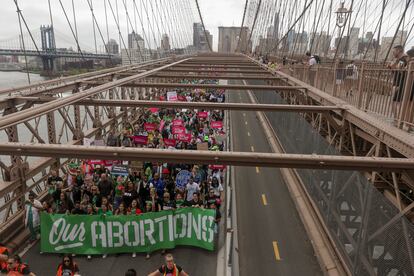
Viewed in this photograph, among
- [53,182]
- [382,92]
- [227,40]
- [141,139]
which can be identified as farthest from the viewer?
[227,40]

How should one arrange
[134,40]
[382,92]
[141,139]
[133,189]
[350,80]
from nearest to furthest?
[382,92] < [350,80] < [133,189] < [141,139] < [134,40]

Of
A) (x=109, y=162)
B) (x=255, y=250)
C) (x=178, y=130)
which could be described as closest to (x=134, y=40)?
(x=178, y=130)

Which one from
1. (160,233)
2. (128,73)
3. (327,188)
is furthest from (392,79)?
(128,73)

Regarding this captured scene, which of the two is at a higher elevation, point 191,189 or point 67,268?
point 191,189

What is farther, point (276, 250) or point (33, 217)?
point (276, 250)

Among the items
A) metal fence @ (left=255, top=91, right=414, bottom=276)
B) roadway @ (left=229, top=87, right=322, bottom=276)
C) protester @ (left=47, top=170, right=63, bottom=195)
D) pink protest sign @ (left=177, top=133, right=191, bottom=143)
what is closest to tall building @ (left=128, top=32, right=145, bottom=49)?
pink protest sign @ (left=177, top=133, right=191, bottom=143)

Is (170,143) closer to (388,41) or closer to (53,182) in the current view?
(53,182)

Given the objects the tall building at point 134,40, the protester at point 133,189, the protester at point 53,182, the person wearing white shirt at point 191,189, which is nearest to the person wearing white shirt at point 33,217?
the protester at point 133,189
